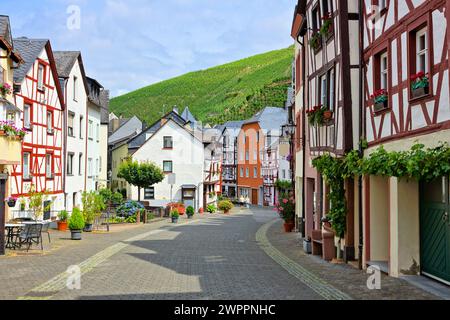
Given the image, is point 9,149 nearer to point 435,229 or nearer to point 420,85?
point 420,85

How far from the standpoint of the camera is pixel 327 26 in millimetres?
16547

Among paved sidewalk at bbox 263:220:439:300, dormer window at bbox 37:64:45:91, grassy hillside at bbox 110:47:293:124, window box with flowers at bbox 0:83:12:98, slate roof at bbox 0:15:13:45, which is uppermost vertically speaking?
grassy hillside at bbox 110:47:293:124

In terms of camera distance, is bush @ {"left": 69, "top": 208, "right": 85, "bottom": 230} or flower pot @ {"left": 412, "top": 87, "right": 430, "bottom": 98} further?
bush @ {"left": 69, "top": 208, "right": 85, "bottom": 230}

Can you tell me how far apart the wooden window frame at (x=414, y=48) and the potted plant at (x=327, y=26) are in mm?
4968

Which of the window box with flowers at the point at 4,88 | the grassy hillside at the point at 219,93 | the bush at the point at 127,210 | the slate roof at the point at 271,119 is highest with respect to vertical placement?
the grassy hillside at the point at 219,93

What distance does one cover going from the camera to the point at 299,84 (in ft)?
87.4

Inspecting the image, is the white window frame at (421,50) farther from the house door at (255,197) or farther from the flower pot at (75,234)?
the house door at (255,197)

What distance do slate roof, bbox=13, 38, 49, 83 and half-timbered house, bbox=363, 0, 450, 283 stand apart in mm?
18065

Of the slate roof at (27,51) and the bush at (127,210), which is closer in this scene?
the slate roof at (27,51)

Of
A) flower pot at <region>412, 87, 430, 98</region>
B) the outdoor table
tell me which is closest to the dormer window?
the outdoor table

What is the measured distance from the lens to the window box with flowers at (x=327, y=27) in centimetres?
1634

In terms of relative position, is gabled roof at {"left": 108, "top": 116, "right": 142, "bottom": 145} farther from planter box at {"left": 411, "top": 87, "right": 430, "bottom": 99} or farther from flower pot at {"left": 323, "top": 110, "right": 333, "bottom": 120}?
planter box at {"left": 411, "top": 87, "right": 430, "bottom": 99}

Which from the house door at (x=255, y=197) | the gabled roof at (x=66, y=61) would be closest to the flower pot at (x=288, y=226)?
the gabled roof at (x=66, y=61)

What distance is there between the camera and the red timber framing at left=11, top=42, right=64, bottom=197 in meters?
27.1
